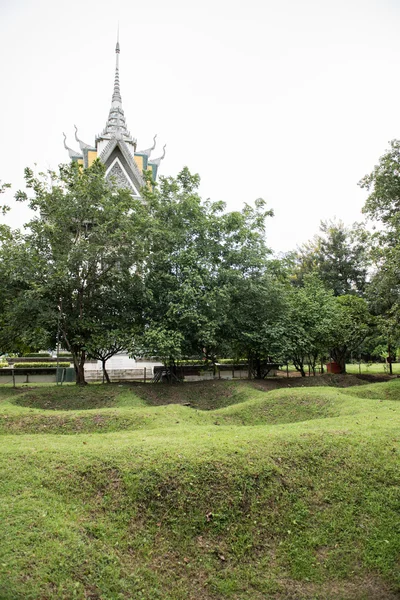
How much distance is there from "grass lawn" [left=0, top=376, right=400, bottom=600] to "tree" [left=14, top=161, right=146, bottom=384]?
6380mm

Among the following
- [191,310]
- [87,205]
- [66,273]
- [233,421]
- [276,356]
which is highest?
[87,205]

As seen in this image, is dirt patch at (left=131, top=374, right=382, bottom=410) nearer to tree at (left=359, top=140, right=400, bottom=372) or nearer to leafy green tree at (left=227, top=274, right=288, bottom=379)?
leafy green tree at (left=227, top=274, right=288, bottom=379)

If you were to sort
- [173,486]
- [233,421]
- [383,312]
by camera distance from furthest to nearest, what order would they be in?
[383,312], [233,421], [173,486]

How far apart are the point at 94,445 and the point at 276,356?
10.3 m

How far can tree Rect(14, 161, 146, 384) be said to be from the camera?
12391mm

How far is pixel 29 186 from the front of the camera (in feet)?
42.7

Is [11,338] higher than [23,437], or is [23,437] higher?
[11,338]

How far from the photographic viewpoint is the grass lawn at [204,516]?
14.1 feet

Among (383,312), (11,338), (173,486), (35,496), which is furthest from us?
(383,312)

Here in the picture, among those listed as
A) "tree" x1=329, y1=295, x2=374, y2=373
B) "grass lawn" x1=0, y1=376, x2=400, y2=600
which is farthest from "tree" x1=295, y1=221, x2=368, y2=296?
"grass lawn" x1=0, y1=376, x2=400, y2=600

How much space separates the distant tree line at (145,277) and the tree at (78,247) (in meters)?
0.03

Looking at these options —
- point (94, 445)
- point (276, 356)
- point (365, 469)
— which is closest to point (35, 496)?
point (94, 445)

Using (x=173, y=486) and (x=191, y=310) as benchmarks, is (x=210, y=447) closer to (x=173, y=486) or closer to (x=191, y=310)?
(x=173, y=486)

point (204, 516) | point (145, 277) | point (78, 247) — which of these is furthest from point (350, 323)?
point (204, 516)
